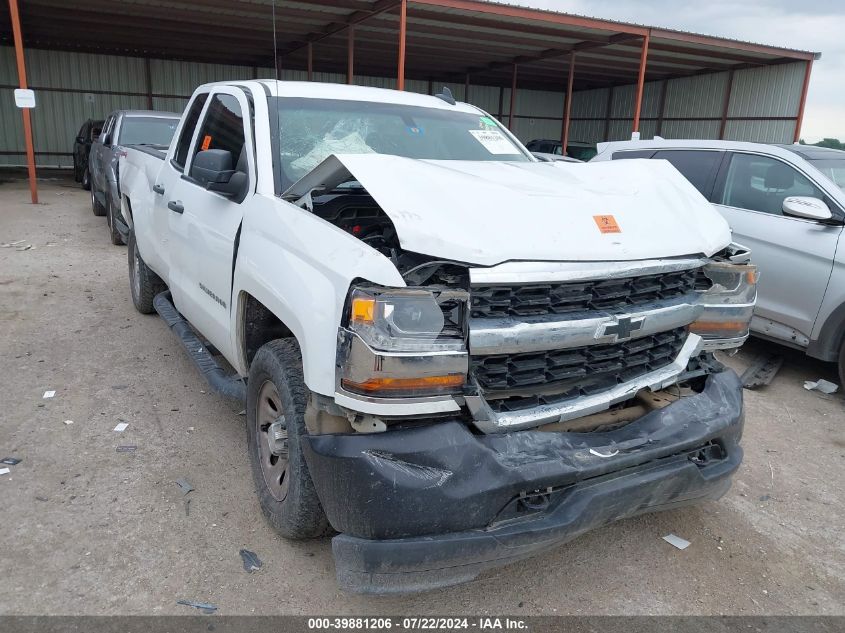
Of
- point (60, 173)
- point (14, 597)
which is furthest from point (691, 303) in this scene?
point (60, 173)

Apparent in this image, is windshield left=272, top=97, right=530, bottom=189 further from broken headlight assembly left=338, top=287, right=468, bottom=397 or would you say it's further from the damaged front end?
broken headlight assembly left=338, top=287, right=468, bottom=397

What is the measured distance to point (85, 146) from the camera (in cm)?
1594

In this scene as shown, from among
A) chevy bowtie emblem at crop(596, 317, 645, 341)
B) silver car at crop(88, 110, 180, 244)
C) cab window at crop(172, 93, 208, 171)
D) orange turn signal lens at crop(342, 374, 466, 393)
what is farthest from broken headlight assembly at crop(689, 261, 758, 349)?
silver car at crop(88, 110, 180, 244)

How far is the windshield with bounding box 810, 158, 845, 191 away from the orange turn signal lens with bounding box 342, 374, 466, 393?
4637mm

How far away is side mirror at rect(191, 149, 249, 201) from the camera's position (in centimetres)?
315

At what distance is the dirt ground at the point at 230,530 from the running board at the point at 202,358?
43 cm

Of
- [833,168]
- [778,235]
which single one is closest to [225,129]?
[778,235]

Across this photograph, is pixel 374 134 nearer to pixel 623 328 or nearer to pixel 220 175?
pixel 220 175

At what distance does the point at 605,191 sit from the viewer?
9.28 feet

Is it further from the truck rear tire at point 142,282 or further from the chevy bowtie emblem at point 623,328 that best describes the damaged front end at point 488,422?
the truck rear tire at point 142,282

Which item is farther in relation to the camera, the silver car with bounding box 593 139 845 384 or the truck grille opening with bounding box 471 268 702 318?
the silver car with bounding box 593 139 845 384

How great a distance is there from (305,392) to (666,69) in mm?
22980

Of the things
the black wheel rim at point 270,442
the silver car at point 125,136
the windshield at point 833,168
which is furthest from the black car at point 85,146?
the windshield at point 833,168

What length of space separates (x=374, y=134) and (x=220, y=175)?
90 cm
